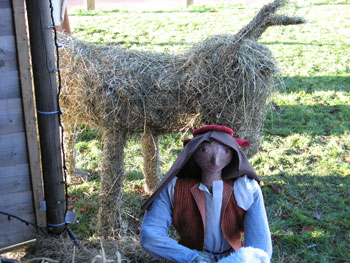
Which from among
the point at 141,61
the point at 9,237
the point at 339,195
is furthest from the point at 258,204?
the point at 339,195

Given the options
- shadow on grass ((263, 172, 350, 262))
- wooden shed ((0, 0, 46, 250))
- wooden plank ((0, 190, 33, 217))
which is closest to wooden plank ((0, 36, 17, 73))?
wooden shed ((0, 0, 46, 250))

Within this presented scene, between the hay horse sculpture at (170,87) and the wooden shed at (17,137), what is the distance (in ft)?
2.18

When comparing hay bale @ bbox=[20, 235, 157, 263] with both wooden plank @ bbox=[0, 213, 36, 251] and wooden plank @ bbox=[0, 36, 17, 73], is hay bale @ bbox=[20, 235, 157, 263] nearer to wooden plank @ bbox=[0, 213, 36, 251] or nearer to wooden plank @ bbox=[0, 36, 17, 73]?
wooden plank @ bbox=[0, 213, 36, 251]

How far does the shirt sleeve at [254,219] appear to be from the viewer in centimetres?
233

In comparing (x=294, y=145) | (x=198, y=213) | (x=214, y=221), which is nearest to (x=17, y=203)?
(x=198, y=213)

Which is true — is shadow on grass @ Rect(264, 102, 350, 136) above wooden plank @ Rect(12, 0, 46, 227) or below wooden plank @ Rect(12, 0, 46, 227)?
below

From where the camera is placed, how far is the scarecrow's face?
2359mm

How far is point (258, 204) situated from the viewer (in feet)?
7.93

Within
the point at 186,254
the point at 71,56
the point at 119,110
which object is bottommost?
the point at 186,254

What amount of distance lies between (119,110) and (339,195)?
117 inches

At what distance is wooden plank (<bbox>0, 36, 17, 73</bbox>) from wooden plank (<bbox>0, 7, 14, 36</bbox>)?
4 centimetres

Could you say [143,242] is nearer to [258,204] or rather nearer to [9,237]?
[258,204]

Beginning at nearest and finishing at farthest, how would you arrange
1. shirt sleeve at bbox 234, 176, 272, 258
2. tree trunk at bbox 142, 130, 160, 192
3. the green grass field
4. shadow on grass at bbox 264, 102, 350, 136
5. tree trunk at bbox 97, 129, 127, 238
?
shirt sleeve at bbox 234, 176, 272, 258 < tree trunk at bbox 97, 129, 127, 238 < the green grass field < tree trunk at bbox 142, 130, 160, 192 < shadow on grass at bbox 264, 102, 350, 136

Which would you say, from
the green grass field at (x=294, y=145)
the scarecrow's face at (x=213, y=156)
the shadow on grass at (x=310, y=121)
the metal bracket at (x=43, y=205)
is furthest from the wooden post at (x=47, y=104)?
the shadow on grass at (x=310, y=121)
